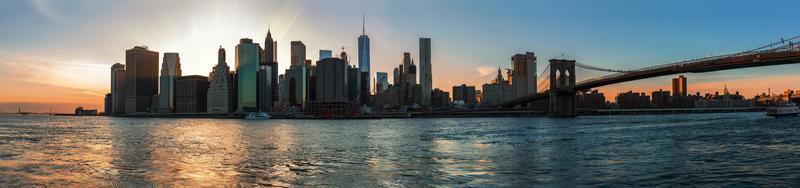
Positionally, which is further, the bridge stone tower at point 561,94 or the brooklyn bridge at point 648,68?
the bridge stone tower at point 561,94

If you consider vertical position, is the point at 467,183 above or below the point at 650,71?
below

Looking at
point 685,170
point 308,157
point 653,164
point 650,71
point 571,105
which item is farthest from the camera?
point 571,105

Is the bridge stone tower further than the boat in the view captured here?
Yes

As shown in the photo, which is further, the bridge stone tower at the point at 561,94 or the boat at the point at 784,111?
the bridge stone tower at the point at 561,94

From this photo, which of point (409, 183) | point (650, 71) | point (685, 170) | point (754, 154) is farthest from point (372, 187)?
point (650, 71)

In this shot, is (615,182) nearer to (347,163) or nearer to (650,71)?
(347,163)

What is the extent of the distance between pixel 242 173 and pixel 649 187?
11.5 m

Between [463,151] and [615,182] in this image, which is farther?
[463,151]

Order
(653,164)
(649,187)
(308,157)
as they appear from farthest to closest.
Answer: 1. (308,157)
2. (653,164)
3. (649,187)

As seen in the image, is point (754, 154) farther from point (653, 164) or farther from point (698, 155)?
point (653, 164)

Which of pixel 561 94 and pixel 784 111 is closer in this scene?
pixel 784 111

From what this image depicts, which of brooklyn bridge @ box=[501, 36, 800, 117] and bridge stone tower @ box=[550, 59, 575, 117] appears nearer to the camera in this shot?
brooklyn bridge @ box=[501, 36, 800, 117]

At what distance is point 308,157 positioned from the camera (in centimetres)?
2516

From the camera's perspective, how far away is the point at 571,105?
384 ft
